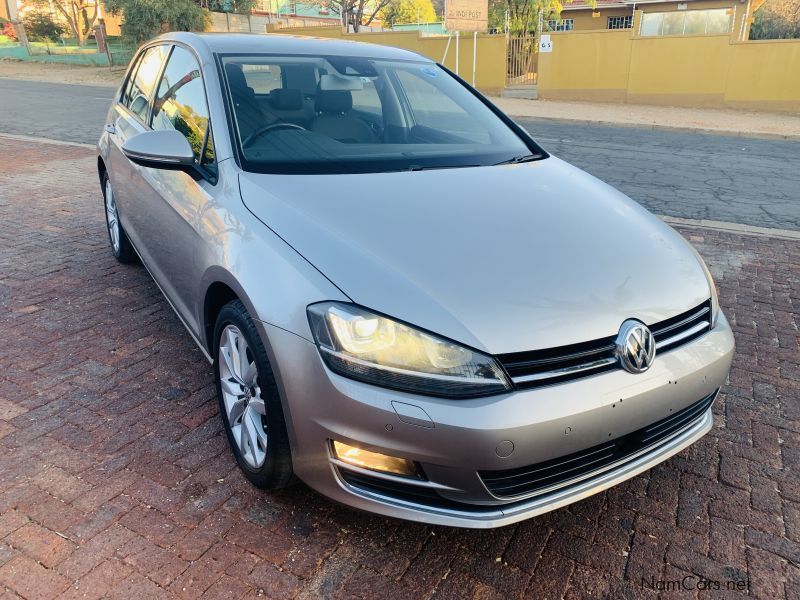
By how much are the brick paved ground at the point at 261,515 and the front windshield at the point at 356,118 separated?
4.26 ft

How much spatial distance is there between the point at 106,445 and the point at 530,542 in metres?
1.82

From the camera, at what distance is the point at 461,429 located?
6.19 ft

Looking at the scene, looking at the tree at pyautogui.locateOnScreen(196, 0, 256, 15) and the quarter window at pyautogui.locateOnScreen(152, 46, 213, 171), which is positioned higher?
the tree at pyautogui.locateOnScreen(196, 0, 256, 15)

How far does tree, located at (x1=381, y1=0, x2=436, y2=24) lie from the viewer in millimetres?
54000

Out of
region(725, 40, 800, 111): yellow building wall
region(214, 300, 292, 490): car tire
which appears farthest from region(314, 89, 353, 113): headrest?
region(725, 40, 800, 111): yellow building wall

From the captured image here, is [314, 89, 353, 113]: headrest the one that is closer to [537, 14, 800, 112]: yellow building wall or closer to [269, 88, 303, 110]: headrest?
[269, 88, 303, 110]: headrest

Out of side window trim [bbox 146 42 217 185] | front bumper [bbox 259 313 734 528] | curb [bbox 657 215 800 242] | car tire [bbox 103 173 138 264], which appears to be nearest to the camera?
front bumper [bbox 259 313 734 528]

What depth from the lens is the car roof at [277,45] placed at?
338cm

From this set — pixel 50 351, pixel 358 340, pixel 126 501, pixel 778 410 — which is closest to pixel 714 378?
pixel 778 410

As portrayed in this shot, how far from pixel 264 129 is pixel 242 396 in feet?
4.08

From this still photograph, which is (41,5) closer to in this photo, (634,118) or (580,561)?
(634,118)

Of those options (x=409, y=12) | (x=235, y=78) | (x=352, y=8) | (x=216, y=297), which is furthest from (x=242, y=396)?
(x=409, y=12)

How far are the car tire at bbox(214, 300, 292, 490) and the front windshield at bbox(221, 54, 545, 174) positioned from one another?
74 cm

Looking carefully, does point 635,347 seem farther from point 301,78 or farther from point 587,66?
point 587,66
